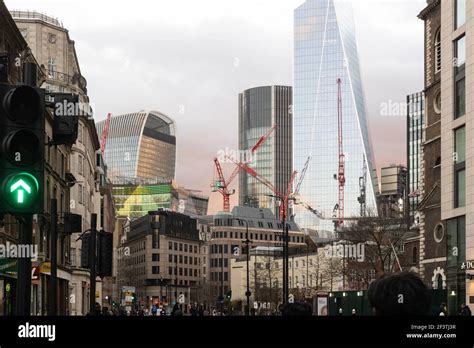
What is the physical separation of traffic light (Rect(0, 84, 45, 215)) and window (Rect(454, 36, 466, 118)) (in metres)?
68.4

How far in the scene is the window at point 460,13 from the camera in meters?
74.1

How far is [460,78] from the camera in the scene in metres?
73.0

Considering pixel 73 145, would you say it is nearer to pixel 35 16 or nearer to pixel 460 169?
pixel 35 16

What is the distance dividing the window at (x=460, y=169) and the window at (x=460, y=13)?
8.37 metres

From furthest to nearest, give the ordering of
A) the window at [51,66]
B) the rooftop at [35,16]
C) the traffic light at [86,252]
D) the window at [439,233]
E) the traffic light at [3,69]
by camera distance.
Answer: the rooftop at [35,16]
the window at [439,233]
the window at [51,66]
the traffic light at [86,252]
the traffic light at [3,69]

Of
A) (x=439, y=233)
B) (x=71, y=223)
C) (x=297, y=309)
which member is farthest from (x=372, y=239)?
(x=297, y=309)

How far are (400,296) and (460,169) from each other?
70734mm

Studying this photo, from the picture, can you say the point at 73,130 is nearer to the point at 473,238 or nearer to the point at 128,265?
the point at 473,238

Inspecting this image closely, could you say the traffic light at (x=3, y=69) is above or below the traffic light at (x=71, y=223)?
above

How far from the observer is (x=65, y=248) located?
7969 cm

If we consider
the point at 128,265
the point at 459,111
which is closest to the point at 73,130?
the point at 459,111

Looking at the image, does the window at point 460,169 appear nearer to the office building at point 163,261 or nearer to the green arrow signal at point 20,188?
the green arrow signal at point 20,188

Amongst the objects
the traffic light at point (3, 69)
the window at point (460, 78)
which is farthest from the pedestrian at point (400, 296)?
the window at point (460, 78)

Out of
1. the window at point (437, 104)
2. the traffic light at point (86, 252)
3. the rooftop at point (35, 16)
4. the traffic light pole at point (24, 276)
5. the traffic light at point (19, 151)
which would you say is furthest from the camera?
the window at point (437, 104)
